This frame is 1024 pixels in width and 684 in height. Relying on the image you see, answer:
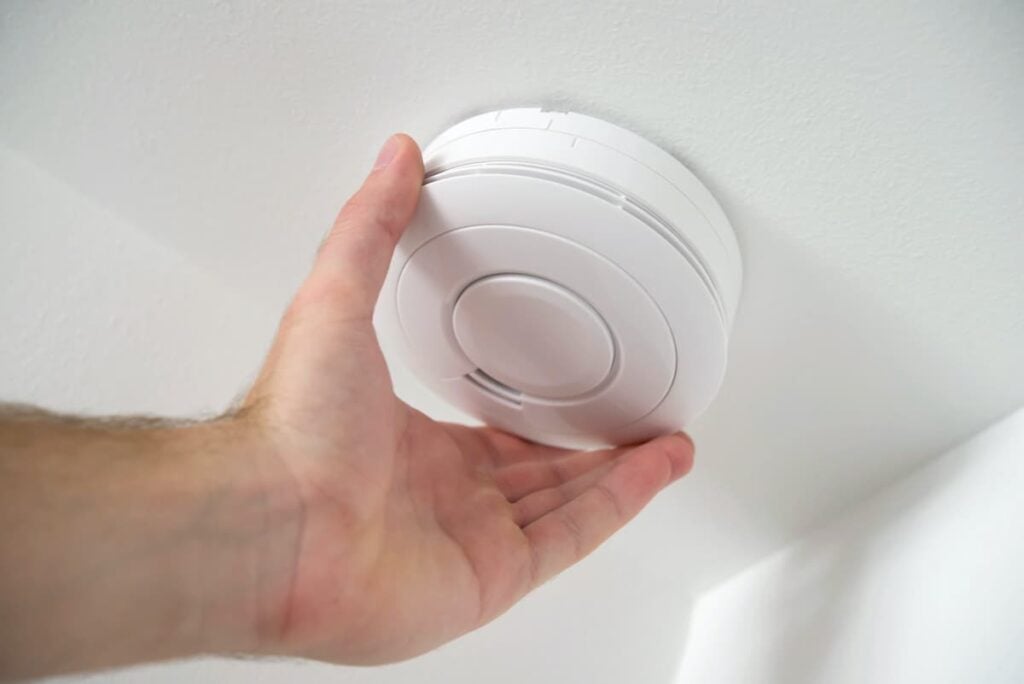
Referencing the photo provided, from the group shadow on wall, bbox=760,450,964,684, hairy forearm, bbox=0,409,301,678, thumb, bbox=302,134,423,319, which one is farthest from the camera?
shadow on wall, bbox=760,450,964,684

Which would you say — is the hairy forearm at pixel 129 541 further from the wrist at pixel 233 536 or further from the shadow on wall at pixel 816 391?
the shadow on wall at pixel 816 391

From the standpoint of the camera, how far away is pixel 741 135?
1.35ft

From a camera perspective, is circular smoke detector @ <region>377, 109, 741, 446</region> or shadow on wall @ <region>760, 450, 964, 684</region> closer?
circular smoke detector @ <region>377, 109, 741, 446</region>

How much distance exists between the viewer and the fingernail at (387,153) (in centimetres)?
45

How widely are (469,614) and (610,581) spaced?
1.06 ft

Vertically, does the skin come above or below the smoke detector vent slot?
below

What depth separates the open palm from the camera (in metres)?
0.42

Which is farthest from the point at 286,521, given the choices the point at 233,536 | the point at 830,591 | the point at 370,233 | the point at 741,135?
the point at 830,591

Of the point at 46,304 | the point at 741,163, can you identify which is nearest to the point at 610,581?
the point at 741,163

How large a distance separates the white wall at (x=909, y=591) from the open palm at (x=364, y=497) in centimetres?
19

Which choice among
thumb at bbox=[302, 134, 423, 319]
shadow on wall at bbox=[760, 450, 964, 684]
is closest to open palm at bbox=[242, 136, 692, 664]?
thumb at bbox=[302, 134, 423, 319]

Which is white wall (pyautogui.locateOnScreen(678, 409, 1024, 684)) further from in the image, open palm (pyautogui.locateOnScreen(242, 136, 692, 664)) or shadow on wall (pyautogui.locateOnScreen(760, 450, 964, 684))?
open palm (pyautogui.locateOnScreen(242, 136, 692, 664))

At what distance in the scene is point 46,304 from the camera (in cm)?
63

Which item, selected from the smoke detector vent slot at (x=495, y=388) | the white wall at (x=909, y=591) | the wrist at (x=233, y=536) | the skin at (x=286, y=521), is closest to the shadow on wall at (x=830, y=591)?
the white wall at (x=909, y=591)
